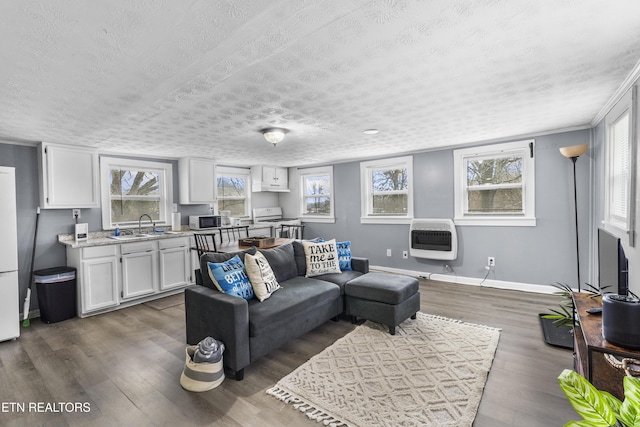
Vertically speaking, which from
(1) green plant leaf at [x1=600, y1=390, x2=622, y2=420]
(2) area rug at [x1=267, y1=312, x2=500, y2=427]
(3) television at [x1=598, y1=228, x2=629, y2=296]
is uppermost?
(3) television at [x1=598, y1=228, x2=629, y2=296]

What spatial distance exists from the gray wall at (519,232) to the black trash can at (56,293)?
4.52 meters

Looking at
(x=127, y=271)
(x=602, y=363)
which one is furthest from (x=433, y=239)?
(x=127, y=271)

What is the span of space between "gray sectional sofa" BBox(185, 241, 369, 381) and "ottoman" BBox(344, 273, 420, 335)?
0.51 feet

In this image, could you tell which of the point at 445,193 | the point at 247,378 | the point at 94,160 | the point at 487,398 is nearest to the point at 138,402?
the point at 247,378

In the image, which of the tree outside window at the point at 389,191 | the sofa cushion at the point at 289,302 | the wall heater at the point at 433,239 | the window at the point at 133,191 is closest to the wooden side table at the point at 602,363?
the sofa cushion at the point at 289,302

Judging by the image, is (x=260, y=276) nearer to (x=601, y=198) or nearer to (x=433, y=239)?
(x=433, y=239)

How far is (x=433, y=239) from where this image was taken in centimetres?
500

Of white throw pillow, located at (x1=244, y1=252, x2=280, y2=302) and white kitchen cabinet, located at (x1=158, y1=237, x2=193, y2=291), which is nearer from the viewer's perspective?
white throw pillow, located at (x1=244, y1=252, x2=280, y2=302)

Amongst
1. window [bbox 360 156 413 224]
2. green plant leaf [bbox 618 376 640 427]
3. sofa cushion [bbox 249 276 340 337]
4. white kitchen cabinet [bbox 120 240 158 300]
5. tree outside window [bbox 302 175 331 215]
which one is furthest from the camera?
tree outside window [bbox 302 175 331 215]

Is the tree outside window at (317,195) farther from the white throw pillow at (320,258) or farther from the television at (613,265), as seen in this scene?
the television at (613,265)

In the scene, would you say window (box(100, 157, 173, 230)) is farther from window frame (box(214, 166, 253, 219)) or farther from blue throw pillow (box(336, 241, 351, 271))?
blue throw pillow (box(336, 241, 351, 271))

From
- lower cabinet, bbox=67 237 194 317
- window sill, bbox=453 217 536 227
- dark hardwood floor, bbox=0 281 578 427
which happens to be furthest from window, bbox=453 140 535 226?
lower cabinet, bbox=67 237 194 317

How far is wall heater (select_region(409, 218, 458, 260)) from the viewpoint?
4840 mm

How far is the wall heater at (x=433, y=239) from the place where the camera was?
191 inches
